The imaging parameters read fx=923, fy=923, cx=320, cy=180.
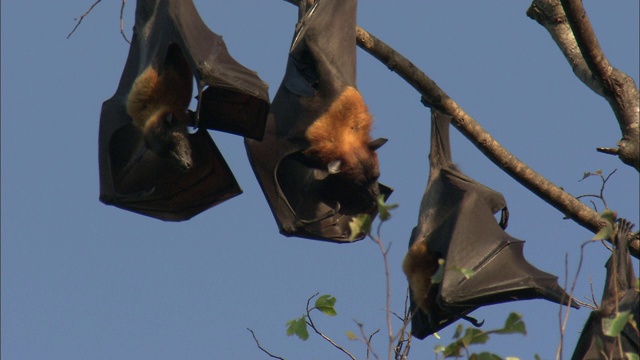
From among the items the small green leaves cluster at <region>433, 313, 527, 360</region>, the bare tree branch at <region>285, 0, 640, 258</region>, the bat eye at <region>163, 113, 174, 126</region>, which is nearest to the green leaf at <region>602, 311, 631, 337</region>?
the small green leaves cluster at <region>433, 313, 527, 360</region>

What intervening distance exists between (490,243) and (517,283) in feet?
1.36

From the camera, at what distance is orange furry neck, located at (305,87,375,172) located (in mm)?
7750

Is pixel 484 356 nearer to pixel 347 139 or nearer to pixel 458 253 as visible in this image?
pixel 458 253

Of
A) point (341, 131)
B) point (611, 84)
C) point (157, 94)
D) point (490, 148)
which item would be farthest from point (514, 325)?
point (157, 94)

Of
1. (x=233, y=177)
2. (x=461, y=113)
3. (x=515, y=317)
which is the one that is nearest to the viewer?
(x=515, y=317)

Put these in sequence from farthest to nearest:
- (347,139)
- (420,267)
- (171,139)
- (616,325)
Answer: (347,139)
(420,267)
(171,139)
(616,325)

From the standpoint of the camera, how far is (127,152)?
26.4 ft

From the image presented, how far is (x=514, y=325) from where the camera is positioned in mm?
4230

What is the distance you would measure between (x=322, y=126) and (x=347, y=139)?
10.4 inches

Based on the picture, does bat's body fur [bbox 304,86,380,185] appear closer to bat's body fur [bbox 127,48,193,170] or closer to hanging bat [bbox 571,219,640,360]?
bat's body fur [bbox 127,48,193,170]

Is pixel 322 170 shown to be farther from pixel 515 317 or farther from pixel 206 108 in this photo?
pixel 515 317

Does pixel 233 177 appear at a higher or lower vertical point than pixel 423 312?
higher

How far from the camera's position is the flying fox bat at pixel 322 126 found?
25.1 ft

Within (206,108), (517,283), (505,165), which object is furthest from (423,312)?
(206,108)
